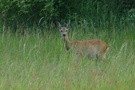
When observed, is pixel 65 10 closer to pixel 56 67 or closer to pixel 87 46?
pixel 87 46

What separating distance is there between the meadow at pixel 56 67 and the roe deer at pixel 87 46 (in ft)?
0.57

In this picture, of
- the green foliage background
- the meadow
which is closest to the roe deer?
the meadow

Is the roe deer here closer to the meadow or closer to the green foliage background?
the meadow

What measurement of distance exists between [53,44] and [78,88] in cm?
399

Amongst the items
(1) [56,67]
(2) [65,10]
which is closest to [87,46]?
(1) [56,67]

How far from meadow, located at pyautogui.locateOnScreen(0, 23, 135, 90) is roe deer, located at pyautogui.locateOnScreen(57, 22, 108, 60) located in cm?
17

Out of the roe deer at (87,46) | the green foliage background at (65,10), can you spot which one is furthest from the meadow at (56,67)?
the green foliage background at (65,10)

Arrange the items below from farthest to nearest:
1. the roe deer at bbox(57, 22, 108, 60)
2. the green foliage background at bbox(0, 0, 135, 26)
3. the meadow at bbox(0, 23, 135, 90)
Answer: the green foliage background at bbox(0, 0, 135, 26) < the roe deer at bbox(57, 22, 108, 60) < the meadow at bbox(0, 23, 135, 90)

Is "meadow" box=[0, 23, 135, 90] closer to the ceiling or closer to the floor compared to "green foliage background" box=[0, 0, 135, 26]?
closer to the floor

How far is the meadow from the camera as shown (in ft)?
25.0

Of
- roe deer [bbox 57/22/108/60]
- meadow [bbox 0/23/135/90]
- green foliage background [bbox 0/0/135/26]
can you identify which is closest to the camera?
meadow [bbox 0/23/135/90]

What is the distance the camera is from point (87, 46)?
11.4 meters

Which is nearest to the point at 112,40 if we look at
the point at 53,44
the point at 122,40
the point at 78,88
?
the point at 122,40

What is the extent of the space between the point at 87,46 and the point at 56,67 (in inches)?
111
